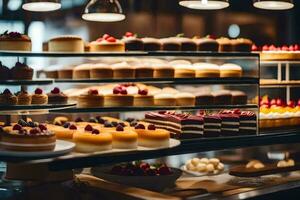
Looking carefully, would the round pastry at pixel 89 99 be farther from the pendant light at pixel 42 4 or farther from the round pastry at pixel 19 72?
the pendant light at pixel 42 4

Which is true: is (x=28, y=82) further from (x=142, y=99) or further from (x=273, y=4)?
(x=273, y=4)

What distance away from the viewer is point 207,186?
423cm

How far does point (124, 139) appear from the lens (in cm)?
406

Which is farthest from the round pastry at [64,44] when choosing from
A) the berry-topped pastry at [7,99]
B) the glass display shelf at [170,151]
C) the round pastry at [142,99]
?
the glass display shelf at [170,151]

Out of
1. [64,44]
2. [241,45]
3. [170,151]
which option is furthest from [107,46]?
[241,45]

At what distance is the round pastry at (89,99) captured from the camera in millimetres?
5402

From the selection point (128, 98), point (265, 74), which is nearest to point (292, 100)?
point (265, 74)

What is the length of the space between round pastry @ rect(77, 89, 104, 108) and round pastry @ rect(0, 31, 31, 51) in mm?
800

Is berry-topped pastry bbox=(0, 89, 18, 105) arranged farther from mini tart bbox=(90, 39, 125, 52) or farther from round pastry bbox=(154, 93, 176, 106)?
round pastry bbox=(154, 93, 176, 106)

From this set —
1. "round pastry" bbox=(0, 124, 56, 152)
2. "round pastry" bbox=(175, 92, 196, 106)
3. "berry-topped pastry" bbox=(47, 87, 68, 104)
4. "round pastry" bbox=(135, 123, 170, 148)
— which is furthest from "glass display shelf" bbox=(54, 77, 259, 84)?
"round pastry" bbox=(0, 124, 56, 152)

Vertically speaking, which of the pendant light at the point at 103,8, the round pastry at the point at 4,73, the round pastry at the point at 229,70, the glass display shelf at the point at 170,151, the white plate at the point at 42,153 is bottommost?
the glass display shelf at the point at 170,151

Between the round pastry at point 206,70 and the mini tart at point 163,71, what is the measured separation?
309mm

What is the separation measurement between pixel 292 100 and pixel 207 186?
12.8 ft

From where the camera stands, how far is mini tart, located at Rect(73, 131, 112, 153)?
3889 mm
